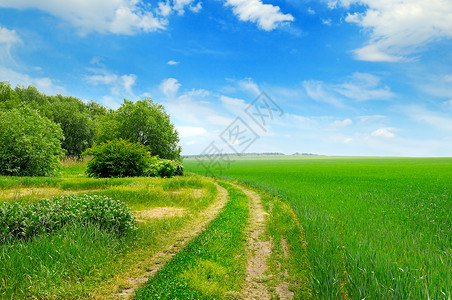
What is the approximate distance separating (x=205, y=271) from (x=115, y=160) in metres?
18.3

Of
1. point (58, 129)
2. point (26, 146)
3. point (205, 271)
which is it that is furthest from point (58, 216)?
point (58, 129)

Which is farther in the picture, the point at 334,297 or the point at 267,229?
the point at 267,229

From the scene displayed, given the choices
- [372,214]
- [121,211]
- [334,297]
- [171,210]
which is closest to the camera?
[334,297]

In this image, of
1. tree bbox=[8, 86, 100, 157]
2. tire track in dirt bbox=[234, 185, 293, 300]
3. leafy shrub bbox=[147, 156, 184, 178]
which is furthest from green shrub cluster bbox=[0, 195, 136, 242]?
tree bbox=[8, 86, 100, 157]

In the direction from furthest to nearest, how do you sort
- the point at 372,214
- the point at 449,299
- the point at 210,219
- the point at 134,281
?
1. the point at 210,219
2. the point at 372,214
3. the point at 134,281
4. the point at 449,299

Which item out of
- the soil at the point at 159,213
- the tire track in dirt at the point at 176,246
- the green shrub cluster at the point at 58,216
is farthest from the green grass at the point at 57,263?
the soil at the point at 159,213

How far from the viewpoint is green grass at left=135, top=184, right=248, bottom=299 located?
15.4ft

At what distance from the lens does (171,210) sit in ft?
38.6

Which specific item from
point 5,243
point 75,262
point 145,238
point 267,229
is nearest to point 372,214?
point 267,229

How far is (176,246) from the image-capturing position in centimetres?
732

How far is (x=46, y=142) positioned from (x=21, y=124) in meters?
2.30

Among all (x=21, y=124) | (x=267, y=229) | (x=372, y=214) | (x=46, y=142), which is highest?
(x=21, y=124)

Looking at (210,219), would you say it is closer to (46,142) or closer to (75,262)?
(75,262)

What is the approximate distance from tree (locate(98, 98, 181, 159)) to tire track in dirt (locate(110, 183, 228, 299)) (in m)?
27.0
